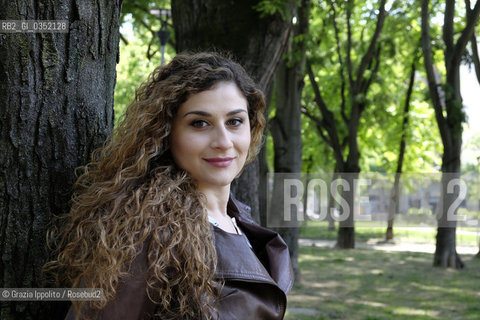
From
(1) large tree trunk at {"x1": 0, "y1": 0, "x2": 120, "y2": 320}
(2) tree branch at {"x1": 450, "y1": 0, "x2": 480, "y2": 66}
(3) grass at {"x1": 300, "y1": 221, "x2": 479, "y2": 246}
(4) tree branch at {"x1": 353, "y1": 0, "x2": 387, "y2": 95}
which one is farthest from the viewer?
(3) grass at {"x1": 300, "y1": 221, "x2": 479, "y2": 246}

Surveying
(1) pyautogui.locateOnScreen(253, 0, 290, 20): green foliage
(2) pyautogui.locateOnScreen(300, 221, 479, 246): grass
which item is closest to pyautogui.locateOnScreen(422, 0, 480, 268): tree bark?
(1) pyautogui.locateOnScreen(253, 0, 290, 20): green foliage

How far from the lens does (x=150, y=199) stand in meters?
2.19

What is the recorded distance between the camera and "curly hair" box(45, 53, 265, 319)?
205 centimetres

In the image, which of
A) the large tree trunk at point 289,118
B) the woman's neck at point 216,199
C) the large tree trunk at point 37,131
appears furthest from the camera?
the large tree trunk at point 289,118

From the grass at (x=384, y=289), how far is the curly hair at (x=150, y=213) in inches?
271

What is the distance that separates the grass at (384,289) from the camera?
9.41m

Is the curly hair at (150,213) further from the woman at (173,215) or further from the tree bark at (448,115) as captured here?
the tree bark at (448,115)

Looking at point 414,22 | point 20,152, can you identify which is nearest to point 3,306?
point 20,152

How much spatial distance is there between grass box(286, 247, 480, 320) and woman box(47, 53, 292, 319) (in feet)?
22.3

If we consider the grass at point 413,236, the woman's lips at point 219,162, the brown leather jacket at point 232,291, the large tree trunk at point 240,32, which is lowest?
the grass at point 413,236

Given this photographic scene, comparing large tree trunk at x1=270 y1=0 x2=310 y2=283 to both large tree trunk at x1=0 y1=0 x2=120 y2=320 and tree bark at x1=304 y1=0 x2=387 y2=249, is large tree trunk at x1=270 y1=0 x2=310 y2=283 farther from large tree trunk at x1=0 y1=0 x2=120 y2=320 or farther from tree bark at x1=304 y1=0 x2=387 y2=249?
large tree trunk at x1=0 y1=0 x2=120 y2=320

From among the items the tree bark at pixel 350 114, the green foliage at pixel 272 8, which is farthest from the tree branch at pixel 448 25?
the green foliage at pixel 272 8

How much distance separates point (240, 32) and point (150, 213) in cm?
372

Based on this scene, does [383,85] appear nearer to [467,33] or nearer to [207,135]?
[467,33]
